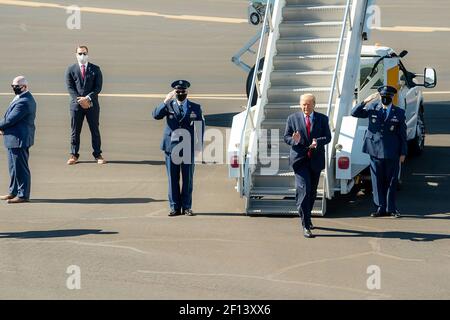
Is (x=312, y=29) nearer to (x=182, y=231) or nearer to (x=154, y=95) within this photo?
(x=182, y=231)

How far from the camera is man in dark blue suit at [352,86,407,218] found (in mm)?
14719

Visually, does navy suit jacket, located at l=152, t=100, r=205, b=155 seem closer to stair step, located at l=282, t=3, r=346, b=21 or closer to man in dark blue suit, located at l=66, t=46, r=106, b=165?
stair step, located at l=282, t=3, r=346, b=21

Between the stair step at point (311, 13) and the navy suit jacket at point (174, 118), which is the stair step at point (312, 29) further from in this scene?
the navy suit jacket at point (174, 118)

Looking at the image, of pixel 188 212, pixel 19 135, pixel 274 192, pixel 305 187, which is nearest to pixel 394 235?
pixel 305 187

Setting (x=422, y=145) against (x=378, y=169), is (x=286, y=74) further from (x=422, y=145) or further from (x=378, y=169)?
(x=422, y=145)

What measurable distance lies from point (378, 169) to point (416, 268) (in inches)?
123

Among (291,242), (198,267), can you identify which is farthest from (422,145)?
(198,267)

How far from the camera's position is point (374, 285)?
11156 mm

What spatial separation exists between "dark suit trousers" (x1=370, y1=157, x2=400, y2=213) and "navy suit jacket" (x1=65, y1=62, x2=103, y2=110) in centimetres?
581

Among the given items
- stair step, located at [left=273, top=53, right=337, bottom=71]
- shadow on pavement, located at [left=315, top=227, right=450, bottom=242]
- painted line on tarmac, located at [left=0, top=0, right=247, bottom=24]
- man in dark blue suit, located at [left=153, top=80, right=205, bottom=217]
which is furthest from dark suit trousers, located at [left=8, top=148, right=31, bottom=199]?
painted line on tarmac, located at [left=0, top=0, right=247, bottom=24]

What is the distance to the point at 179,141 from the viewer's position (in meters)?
14.7

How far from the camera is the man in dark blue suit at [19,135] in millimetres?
15594

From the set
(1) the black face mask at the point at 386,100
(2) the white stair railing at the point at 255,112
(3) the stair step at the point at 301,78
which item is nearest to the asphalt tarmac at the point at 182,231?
(2) the white stair railing at the point at 255,112

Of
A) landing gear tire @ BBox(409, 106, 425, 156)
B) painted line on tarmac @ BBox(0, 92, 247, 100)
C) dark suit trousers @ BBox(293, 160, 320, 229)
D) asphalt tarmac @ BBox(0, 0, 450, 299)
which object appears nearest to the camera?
asphalt tarmac @ BBox(0, 0, 450, 299)
